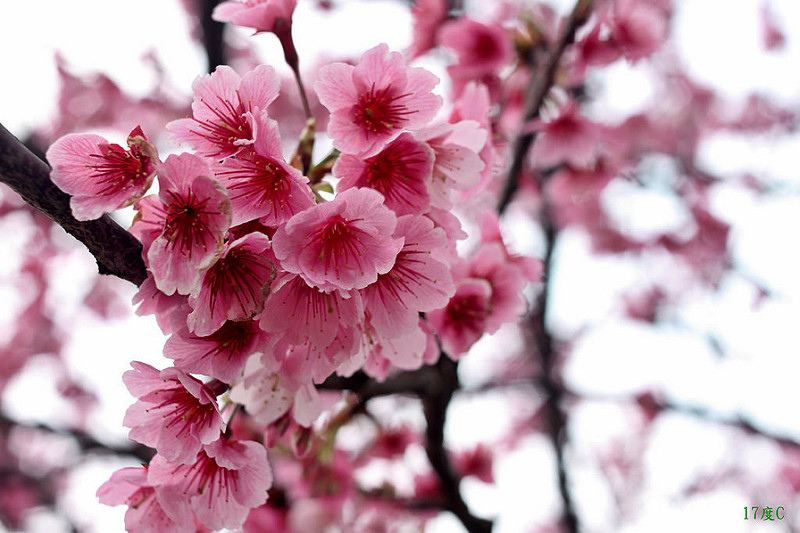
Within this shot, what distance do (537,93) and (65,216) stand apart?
4.96ft

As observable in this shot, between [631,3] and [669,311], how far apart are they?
155 inches

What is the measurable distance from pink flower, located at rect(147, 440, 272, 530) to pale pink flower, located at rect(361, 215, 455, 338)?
13.2 inches

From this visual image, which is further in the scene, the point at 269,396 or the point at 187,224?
the point at 269,396

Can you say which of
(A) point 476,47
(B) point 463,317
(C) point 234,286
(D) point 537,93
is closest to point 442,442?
(B) point 463,317

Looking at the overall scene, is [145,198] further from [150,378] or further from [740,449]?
[740,449]

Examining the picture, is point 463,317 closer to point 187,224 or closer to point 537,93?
point 187,224

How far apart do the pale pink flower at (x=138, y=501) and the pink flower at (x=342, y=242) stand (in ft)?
1.74

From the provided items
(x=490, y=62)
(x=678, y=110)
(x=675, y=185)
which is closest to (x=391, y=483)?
(x=490, y=62)

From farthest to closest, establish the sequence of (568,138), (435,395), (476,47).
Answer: (568,138) → (476,47) → (435,395)

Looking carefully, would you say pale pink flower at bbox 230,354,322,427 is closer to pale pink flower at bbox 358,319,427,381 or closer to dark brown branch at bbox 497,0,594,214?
pale pink flower at bbox 358,319,427,381

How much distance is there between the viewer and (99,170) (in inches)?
33.0

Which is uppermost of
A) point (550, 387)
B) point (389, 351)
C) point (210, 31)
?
point (210, 31)

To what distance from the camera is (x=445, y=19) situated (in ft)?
7.14

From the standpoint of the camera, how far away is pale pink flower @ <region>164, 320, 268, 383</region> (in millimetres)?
851
